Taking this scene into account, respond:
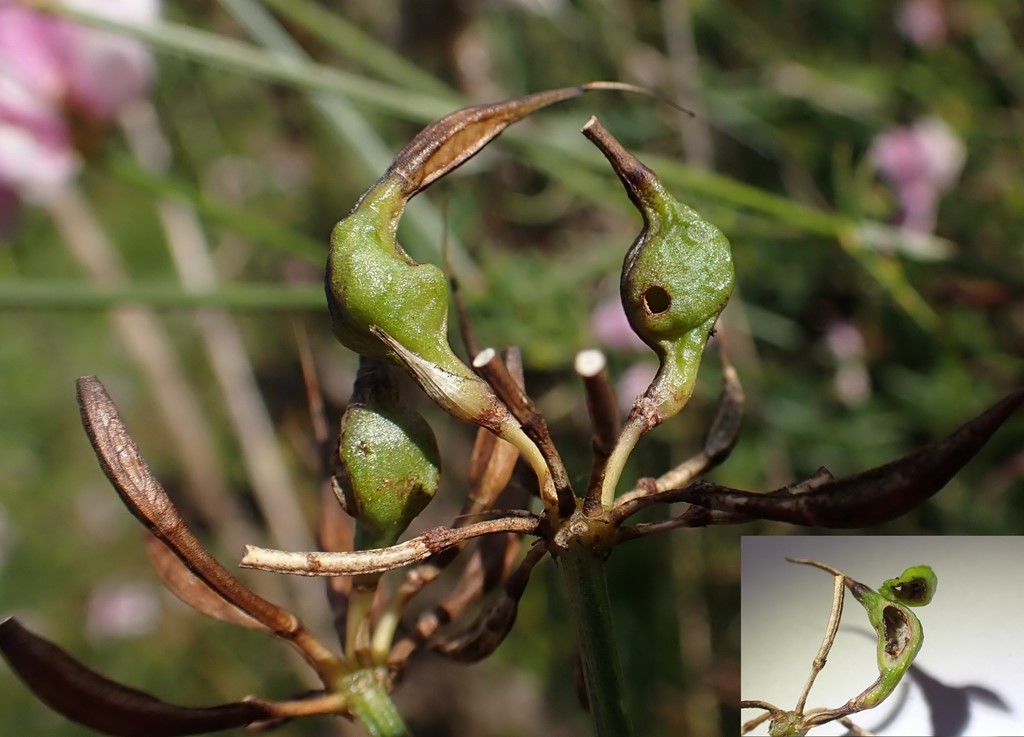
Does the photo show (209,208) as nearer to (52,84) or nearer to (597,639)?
(52,84)

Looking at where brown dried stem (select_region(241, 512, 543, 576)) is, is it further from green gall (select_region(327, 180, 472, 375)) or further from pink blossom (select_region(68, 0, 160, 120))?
pink blossom (select_region(68, 0, 160, 120))

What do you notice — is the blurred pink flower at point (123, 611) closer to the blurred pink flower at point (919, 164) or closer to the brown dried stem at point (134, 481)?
the blurred pink flower at point (919, 164)

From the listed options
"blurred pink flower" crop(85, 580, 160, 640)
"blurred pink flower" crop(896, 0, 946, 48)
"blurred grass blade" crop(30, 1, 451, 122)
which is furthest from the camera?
"blurred pink flower" crop(85, 580, 160, 640)

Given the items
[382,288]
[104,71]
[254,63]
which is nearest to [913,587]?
[382,288]

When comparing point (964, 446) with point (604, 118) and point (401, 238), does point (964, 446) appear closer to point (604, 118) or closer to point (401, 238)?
point (401, 238)

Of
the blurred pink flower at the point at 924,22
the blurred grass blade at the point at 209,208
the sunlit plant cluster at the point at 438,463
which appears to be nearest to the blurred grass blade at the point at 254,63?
the blurred grass blade at the point at 209,208

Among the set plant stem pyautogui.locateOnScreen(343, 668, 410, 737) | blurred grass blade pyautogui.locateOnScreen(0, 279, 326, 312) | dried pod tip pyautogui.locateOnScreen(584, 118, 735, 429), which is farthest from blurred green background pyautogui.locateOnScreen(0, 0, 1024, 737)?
dried pod tip pyautogui.locateOnScreen(584, 118, 735, 429)
